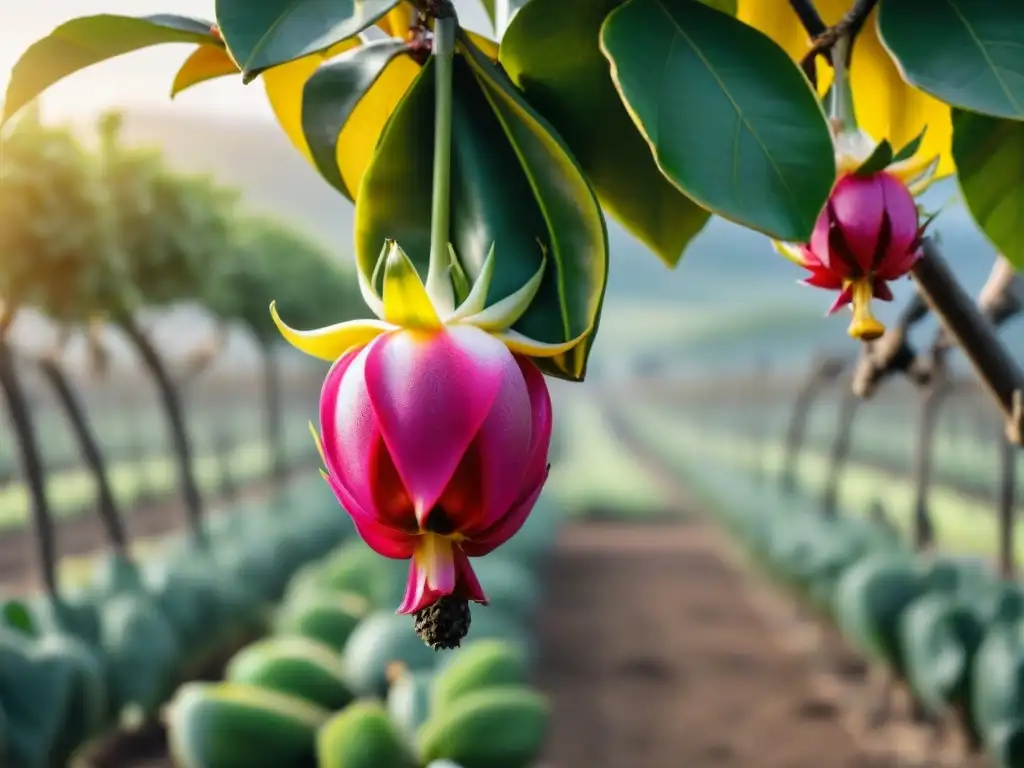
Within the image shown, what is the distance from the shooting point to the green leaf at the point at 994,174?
0.32 meters

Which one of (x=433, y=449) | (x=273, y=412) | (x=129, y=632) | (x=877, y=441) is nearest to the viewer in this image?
(x=433, y=449)

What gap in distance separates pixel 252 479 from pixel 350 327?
10918mm

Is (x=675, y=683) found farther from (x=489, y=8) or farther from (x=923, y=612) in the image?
(x=489, y=8)

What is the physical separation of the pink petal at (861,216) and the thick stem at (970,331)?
9cm

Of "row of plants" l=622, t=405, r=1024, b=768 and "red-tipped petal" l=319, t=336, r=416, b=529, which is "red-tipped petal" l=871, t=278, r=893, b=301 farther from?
"row of plants" l=622, t=405, r=1024, b=768

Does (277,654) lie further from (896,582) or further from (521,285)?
(896,582)

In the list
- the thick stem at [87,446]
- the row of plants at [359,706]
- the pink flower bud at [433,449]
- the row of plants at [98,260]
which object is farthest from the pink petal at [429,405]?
the thick stem at [87,446]

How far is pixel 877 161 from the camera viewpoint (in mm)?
311

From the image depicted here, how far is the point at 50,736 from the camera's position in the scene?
1.31 metres

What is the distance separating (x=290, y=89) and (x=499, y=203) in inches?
4.7

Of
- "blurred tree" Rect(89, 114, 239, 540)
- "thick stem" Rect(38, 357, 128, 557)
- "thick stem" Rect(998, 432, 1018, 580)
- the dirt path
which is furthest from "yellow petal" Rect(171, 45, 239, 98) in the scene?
"blurred tree" Rect(89, 114, 239, 540)

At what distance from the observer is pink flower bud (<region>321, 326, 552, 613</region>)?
0.22 m

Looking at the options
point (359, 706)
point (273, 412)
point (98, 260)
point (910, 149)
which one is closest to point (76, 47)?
point (910, 149)

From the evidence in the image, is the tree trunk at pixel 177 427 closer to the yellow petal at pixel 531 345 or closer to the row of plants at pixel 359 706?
the row of plants at pixel 359 706
